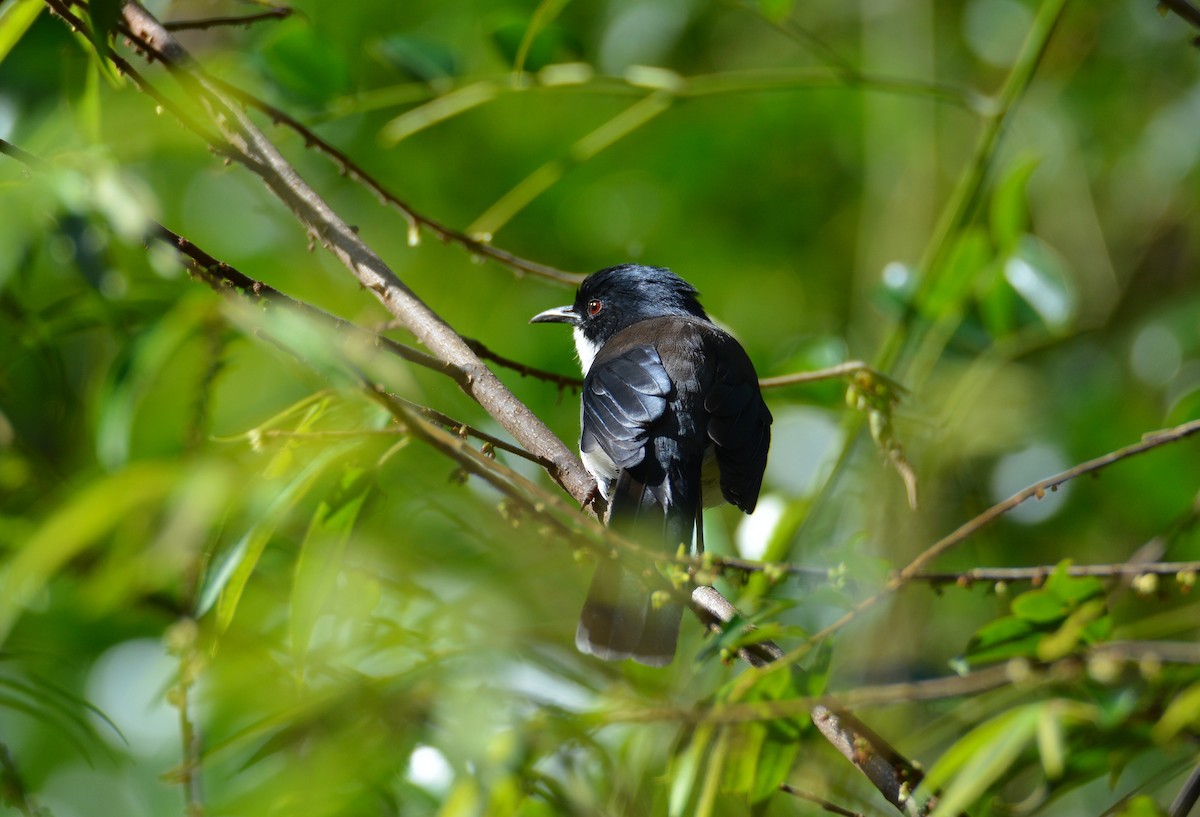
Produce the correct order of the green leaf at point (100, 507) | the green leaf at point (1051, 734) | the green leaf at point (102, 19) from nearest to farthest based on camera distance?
the green leaf at point (1051, 734) < the green leaf at point (100, 507) < the green leaf at point (102, 19)

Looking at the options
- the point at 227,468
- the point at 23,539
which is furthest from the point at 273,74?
the point at 227,468

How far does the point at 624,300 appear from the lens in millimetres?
4707

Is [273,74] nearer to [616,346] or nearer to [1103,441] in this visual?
[616,346]

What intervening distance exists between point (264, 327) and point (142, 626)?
9.64ft

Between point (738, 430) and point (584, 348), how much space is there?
137 centimetres

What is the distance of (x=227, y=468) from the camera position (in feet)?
5.04

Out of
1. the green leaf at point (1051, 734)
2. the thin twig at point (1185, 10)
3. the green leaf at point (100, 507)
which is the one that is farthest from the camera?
the thin twig at point (1185, 10)

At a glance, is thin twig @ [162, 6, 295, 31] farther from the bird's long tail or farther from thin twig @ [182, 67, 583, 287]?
the bird's long tail

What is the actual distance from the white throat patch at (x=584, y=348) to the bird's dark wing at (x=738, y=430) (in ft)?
3.33

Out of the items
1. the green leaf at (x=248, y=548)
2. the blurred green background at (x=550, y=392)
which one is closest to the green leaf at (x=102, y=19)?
the blurred green background at (x=550, y=392)

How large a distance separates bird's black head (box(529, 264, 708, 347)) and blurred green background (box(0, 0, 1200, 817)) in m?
0.23

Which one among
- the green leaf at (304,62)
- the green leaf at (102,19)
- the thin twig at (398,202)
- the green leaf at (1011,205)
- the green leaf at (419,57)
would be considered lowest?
the green leaf at (102,19)

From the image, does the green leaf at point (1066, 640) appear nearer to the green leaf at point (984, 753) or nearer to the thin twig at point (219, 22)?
the green leaf at point (984, 753)

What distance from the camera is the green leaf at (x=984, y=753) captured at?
1.46 meters
